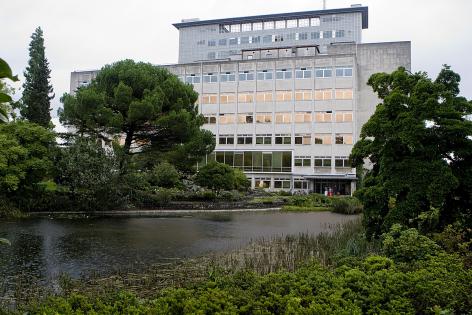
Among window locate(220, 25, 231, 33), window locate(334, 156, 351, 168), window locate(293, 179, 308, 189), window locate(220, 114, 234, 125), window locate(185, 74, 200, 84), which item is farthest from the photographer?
window locate(220, 25, 231, 33)

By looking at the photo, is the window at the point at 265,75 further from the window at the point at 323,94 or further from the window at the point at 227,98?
the window at the point at 323,94

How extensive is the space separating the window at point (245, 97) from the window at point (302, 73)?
270 inches

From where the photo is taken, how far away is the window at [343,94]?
185ft

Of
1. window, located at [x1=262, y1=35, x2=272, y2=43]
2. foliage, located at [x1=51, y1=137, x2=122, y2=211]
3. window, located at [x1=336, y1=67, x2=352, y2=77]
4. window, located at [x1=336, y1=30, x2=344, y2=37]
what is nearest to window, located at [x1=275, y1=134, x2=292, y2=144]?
window, located at [x1=336, y1=67, x2=352, y2=77]

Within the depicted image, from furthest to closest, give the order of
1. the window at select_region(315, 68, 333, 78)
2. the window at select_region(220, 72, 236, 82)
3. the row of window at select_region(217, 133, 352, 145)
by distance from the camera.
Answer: the window at select_region(220, 72, 236, 82) → the window at select_region(315, 68, 333, 78) → the row of window at select_region(217, 133, 352, 145)

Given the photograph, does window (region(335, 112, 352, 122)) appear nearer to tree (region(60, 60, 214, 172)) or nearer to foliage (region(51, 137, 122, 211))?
tree (region(60, 60, 214, 172))

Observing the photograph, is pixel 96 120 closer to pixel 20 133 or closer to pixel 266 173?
pixel 20 133

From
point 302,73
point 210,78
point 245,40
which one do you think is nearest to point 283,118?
point 302,73

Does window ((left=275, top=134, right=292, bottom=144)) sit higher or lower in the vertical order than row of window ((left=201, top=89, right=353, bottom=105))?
lower

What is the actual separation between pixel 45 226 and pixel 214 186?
18.7 meters

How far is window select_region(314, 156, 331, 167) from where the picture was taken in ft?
Answer: 187

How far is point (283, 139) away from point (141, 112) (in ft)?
106

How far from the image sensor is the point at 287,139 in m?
59.0

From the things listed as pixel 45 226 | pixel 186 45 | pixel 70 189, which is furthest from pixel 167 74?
pixel 186 45
